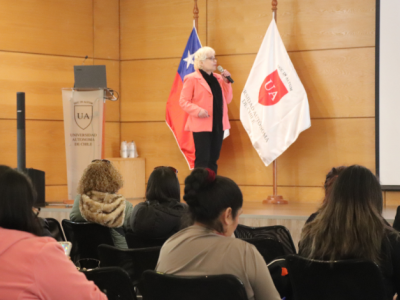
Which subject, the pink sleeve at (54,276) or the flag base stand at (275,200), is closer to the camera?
the pink sleeve at (54,276)

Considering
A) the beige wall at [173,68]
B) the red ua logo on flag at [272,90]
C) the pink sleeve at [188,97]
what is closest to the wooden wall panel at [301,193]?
the beige wall at [173,68]

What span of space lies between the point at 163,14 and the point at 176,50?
503mm

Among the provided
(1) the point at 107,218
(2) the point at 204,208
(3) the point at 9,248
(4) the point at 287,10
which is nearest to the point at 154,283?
(2) the point at 204,208

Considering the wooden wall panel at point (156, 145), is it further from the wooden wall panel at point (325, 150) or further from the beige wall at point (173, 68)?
the wooden wall panel at point (325, 150)

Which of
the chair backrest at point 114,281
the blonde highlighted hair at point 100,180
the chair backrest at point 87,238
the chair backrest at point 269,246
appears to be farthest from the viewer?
the blonde highlighted hair at point 100,180

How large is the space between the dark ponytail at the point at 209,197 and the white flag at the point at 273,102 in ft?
12.4

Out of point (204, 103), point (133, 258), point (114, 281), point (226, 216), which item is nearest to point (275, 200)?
point (204, 103)

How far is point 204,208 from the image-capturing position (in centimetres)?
165

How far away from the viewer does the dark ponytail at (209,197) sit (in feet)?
5.41

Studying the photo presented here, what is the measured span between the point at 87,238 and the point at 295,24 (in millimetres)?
3934

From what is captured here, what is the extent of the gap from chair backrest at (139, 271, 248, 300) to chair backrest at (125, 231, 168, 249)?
3.54ft

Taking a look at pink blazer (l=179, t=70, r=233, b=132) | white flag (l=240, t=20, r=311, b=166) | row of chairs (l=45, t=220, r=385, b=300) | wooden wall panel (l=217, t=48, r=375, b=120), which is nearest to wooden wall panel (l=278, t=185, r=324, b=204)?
white flag (l=240, t=20, r=311, b=166)

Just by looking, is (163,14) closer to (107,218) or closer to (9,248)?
(107,218)

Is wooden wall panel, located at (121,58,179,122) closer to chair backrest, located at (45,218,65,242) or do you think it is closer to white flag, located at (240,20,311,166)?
white flag, located at (240,20,311,166)
